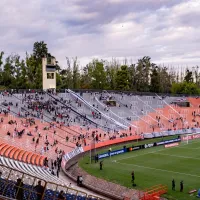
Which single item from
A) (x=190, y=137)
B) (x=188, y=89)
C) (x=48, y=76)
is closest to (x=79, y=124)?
(x=48, y=76)

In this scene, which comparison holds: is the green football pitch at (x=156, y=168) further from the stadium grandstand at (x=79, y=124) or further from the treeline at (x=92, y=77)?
the treeline at (x=92, y=77)

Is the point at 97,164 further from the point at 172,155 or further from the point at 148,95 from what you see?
the point at 148,95

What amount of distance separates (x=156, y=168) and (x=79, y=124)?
22.4m

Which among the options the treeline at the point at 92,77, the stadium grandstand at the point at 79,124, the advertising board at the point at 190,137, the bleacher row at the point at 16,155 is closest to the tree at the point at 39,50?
the treeline at the point at 92,77

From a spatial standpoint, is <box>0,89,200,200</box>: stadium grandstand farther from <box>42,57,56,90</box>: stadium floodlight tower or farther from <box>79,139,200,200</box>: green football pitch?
<box>42,57,56,90</box>: stadium floodlight tower

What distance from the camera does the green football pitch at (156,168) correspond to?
33.0m

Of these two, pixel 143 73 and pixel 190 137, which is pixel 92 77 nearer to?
pixel 143 73

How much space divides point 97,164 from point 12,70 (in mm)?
55837

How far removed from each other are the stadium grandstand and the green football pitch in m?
2.13

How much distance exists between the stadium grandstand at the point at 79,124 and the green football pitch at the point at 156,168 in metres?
2.13

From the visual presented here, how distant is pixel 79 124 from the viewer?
194 feet

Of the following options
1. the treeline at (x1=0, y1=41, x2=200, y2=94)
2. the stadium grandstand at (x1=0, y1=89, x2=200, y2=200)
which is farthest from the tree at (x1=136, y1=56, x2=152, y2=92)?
the stadium grandstand at (x1=0, y1=89, x2=200, y2=200)

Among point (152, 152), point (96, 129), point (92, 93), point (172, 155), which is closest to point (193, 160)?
point (172, 155)

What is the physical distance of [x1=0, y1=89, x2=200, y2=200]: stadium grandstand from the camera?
3322 cm
